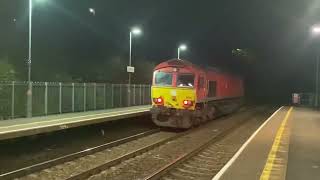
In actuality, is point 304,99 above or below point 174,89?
below

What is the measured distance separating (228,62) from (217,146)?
86.3 metres

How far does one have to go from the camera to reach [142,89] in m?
43.5

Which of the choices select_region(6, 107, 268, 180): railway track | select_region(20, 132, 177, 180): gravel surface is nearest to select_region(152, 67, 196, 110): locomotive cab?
select_region(6, 107, 268, 180): railway track

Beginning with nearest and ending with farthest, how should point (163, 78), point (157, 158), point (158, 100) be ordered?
1. point (157, 158)
2. point (158, 100)
3. point (163, 78)

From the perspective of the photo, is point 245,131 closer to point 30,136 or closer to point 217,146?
point 217,146

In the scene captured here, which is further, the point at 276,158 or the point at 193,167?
the point at 276,158

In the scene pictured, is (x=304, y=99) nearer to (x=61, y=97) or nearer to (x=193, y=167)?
(x=61, y=97)

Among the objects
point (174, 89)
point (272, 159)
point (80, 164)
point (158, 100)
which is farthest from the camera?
point (158, 100)

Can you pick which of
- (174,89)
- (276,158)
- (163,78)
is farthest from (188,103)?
(276,158)

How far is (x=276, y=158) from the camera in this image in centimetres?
1416

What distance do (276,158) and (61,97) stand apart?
58.2 feet

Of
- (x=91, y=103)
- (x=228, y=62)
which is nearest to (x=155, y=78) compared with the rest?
(x=91, y=103)

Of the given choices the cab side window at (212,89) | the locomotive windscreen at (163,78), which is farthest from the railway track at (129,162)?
the cab side window at (212,89)

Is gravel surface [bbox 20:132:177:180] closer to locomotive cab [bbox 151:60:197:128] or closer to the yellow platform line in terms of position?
locomotive cab [bbox 151:60:197:128]
